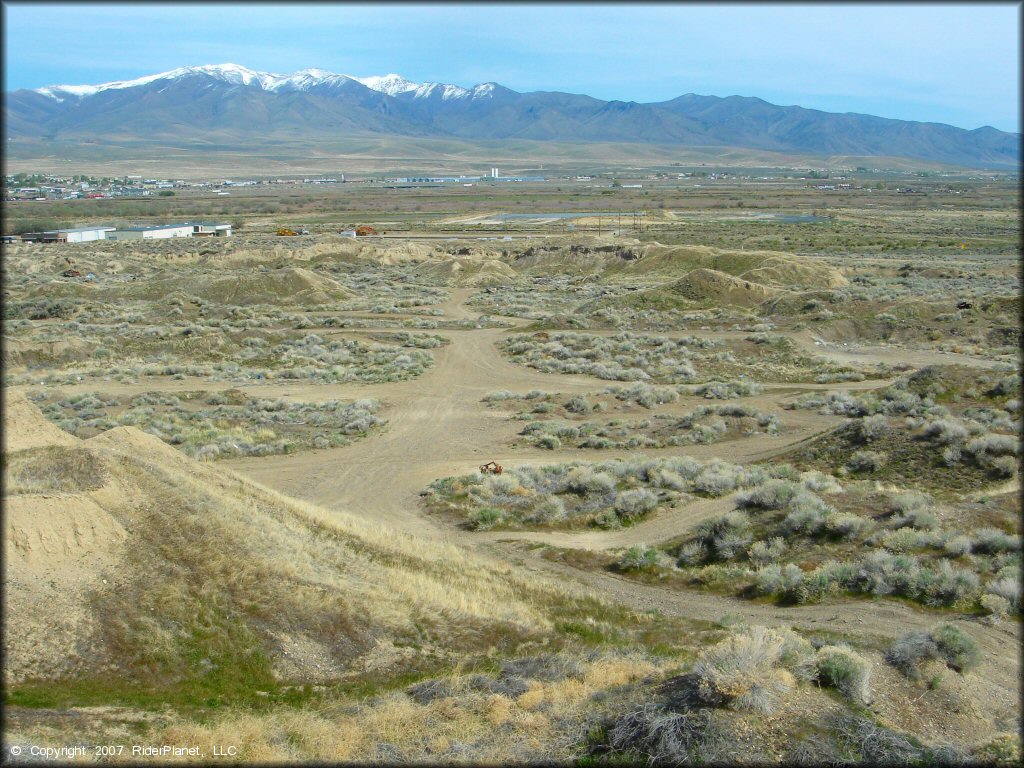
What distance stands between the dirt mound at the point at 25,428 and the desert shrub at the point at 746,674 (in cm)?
1427

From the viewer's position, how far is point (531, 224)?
389ft

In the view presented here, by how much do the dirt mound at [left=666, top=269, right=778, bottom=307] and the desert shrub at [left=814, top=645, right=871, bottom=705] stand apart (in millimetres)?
44397

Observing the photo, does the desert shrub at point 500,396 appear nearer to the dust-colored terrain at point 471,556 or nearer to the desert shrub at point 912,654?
the dust-colored terrain at point 471,556

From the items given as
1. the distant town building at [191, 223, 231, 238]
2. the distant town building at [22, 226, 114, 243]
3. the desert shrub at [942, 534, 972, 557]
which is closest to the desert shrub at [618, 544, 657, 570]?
the desert shrub at [942, 534, 972, 557]

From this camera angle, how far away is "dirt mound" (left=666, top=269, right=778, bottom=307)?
53062 mm

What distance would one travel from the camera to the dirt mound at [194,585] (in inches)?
423

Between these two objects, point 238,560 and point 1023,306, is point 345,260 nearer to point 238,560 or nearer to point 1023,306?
point 1023,306

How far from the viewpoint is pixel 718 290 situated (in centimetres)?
5369

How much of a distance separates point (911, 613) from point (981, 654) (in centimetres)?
231

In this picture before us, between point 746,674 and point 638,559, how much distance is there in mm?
7295

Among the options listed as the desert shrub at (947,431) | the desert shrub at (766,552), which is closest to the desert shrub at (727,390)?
the desert shrub at (947,431)

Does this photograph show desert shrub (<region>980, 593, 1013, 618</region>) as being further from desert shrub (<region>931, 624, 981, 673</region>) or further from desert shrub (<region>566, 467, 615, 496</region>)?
desert shrub (<region>566, 467, 615, 496</region>)

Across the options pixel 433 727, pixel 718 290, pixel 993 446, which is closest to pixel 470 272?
pixel 718 290

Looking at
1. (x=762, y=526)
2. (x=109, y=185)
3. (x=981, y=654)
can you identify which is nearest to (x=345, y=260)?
(x=762, y=526)
